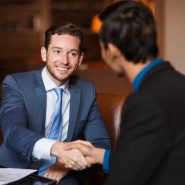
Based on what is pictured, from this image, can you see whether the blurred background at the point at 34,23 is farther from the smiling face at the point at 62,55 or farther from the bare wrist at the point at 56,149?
the bare wrist at the point at 56,149

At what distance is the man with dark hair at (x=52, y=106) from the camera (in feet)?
6.23

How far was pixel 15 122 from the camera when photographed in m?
1.84

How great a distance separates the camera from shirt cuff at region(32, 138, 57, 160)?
1709 mm

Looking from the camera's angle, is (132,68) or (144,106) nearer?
(144,106)

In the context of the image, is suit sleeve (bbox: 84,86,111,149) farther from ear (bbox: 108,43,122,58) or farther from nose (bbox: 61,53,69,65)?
ear (bbox: 108,43,122,58)

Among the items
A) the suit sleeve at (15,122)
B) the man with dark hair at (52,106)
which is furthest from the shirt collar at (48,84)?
the suit sleeve at (15,122)

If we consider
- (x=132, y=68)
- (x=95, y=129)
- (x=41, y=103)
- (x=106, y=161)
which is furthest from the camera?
(x=95, y=129)

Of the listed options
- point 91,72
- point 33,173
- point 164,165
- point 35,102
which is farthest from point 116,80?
point 164,165

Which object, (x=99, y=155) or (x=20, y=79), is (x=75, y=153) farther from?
(x=20, y=79)

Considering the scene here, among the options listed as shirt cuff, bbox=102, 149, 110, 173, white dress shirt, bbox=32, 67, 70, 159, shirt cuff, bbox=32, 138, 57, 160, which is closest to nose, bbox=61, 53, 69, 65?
white dress shirt, bbox=32, 67, 70, 159

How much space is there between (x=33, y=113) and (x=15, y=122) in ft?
0.38

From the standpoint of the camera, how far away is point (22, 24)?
7.86m

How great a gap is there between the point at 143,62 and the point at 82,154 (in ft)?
1.65

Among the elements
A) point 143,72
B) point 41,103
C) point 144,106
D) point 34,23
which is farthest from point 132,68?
point 34,23
